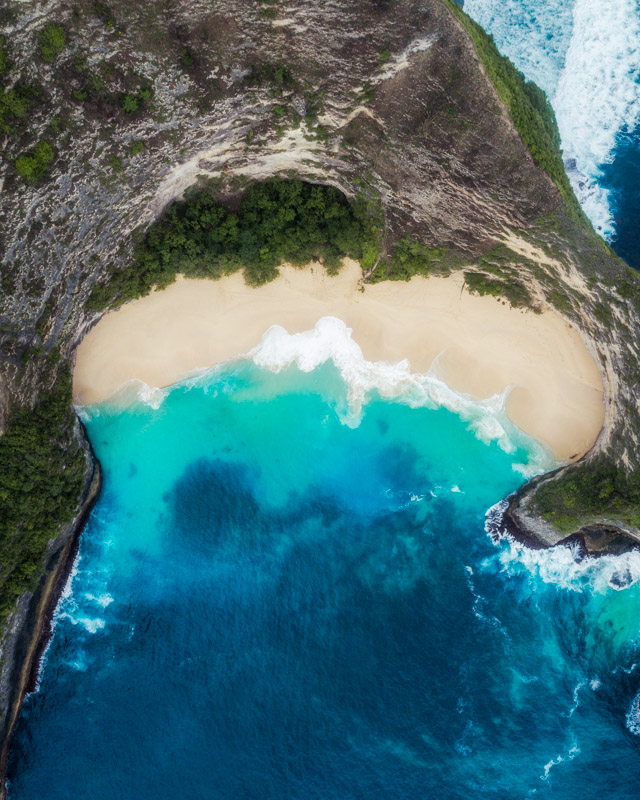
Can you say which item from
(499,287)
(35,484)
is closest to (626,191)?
(499,287)

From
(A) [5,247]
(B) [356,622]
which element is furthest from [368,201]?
(B) [356,622]

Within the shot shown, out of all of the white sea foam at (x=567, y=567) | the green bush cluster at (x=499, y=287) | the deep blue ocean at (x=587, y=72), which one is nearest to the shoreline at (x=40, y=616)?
the white sea foam at (x=567, y=567)

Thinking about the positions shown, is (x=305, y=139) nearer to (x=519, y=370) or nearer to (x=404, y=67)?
(x=404, y=67)

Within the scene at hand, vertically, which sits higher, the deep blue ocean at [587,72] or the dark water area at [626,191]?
the deep blue ocean at [587,72]

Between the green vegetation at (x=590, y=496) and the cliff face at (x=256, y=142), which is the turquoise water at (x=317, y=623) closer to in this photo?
the green vegetation at (x=590, y=496)

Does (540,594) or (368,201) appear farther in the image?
(540,594)

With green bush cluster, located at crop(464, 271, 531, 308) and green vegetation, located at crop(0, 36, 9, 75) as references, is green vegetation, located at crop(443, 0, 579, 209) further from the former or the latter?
green vegetation, located at crop(0, 36, 9, 75)
